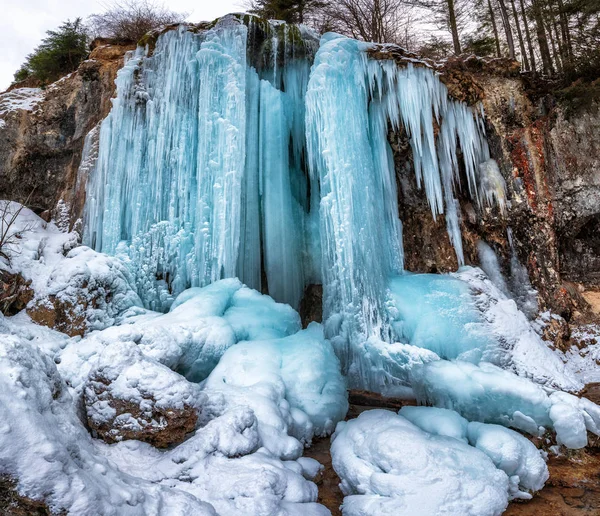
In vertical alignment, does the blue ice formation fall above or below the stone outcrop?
above

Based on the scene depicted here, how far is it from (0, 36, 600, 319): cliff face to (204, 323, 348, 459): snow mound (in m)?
3.48

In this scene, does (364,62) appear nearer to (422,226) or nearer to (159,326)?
(422,226)

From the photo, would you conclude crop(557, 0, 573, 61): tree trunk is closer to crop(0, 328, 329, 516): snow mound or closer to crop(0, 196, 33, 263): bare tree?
crop(0, 328, 329, 516): snow mound

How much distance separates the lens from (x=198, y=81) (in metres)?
6.49

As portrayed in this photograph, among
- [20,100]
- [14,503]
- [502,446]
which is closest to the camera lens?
[14,503]

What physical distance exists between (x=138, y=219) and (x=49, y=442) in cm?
493

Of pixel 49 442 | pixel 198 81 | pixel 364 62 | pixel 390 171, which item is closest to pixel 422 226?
pixel 390 171

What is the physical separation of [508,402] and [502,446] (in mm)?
883

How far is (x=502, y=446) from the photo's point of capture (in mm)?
3309

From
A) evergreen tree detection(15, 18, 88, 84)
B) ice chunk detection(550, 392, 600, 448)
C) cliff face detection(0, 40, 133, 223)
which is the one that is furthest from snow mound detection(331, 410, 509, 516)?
evergreen tree detection(15, 18, 88, 84)

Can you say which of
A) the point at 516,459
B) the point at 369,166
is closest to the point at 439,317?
the point at 516,459

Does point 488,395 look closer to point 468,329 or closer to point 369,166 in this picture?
point 468,329

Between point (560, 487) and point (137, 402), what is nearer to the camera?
point (137, 402)

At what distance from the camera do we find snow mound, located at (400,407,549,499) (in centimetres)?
316
